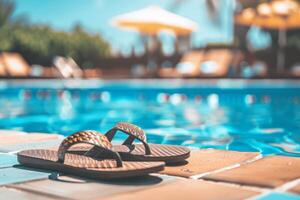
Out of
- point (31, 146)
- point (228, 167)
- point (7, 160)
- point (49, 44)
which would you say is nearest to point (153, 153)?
point (228, 167)

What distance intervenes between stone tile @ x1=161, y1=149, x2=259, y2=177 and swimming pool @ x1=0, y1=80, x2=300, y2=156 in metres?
0.96

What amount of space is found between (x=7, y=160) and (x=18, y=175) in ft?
1.37

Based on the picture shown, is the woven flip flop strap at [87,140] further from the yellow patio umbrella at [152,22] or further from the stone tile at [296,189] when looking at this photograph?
the yellow patio umbrella at [152,22]

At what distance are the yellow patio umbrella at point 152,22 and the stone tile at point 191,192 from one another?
1428 centimetres

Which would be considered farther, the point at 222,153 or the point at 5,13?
Answer: the point at 5,13

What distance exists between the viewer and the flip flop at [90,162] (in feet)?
6.11

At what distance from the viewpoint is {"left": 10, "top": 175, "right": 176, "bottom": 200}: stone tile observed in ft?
5.46

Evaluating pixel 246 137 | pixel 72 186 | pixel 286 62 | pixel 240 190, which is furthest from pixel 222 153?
pixel 286 62

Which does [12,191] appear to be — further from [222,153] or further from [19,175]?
[222,153]

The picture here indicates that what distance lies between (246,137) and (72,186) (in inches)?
119

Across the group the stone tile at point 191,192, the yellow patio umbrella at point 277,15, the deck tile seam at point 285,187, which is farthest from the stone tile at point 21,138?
the yellow patio umbrella at point 277,15

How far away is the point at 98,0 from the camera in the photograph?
116ft

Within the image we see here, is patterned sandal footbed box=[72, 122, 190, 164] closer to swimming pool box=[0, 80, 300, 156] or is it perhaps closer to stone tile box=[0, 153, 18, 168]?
stone tile box=[0, 153, 18, 168]

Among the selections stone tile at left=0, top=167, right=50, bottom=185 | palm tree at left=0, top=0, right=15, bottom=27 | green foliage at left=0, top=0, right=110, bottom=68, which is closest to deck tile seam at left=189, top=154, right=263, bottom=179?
stone tile at left=0, top=167, right=50, bottom=185
